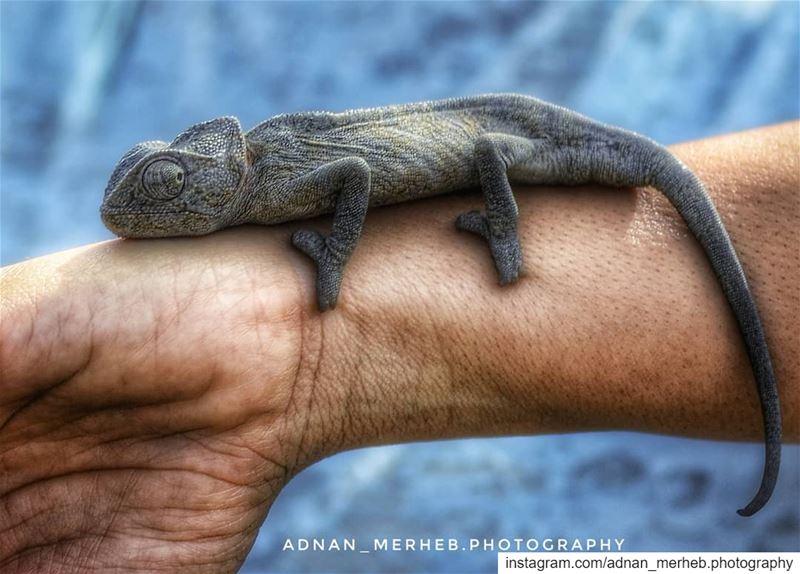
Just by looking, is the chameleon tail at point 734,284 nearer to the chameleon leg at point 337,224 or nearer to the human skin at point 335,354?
the human skin at point 335,354

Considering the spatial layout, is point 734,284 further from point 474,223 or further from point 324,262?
point 324,262

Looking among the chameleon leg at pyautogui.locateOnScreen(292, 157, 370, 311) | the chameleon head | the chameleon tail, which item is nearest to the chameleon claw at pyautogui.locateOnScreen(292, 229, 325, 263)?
the chameleon leg at pyautogui.locateOnScreen(292, 157, 370, 311)

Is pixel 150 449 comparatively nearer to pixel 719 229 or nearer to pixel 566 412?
pixel 566 412

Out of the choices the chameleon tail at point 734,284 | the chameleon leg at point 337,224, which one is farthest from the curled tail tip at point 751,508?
the chameleon leg at point 337,224

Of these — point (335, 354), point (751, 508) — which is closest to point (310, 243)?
point (335, 354)

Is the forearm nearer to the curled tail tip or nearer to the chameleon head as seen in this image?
the curled tail tip

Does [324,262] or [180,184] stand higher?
[180,184]

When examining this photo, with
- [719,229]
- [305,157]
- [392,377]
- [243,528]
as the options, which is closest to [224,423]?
[243,528]
